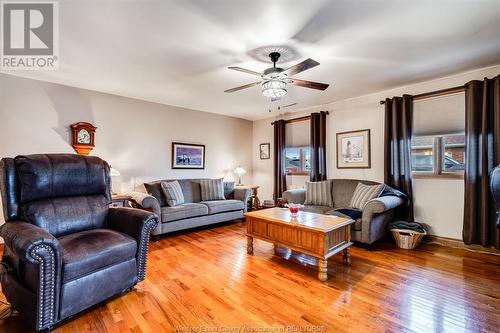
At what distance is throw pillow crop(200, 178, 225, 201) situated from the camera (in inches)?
189

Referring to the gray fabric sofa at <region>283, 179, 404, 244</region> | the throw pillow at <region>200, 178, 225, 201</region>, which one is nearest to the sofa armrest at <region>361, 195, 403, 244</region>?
the gray fabric sofa at <region>283, 179, 404, 244</region>

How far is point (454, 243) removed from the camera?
133 inches

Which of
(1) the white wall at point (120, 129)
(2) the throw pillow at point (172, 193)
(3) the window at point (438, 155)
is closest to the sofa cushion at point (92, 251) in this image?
(2) the throw pillow at point (172, 193)

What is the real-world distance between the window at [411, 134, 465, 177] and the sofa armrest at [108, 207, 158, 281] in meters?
3.87

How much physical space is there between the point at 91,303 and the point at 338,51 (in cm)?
330

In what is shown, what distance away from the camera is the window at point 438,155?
3387 millimetres

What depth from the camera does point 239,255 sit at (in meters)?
3.09

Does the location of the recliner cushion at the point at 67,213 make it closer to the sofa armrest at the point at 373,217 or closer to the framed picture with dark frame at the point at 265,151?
the sofa armrest at the point at 373,217

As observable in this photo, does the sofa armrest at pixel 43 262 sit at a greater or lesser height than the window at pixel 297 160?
lesser

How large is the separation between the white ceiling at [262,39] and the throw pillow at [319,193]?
1733 millimetres

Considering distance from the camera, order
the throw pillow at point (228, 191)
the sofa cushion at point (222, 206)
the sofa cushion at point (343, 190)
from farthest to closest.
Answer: the throw pillow at point (228, 191) < the sofa cushion at point (222, 206) < the sofa cushion at point (343, 190)

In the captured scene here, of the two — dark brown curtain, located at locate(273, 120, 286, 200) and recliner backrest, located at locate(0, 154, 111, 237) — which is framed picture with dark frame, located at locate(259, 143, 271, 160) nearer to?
dark brown curtain, located at locate(273, 120, 286, 200)

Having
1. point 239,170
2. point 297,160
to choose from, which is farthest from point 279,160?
point 239,170

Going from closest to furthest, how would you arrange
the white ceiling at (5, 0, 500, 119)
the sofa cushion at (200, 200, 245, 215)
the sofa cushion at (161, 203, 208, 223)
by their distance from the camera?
the white ceiling at (5, 0, 500, 119), the sofa cushion at (161, 203, 208, 223), the sofa cushion at (200, 200, 245, 215)
